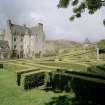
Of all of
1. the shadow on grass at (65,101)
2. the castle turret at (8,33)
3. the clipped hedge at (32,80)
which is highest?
the castle turret at (8,33)

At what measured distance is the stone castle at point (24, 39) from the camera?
67.3 metres

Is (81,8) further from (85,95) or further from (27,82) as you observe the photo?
(27,82)

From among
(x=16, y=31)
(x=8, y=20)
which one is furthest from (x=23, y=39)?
(x=8, y=20)

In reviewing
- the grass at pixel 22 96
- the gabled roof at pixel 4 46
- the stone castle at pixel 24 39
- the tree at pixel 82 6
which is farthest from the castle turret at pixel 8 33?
the tree at pixel 82 6

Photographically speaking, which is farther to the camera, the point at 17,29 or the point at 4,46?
the point at 17,29

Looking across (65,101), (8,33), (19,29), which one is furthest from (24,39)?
(65,101)

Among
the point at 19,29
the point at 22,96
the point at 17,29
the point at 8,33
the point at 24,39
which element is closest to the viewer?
the point at 22,96

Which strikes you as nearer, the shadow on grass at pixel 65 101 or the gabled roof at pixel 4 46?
the shadow on grass at pixel 65 101

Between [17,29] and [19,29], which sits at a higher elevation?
[19,29]

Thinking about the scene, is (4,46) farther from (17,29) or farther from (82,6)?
(82,6)

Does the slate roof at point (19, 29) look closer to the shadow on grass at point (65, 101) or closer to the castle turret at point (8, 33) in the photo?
the castle turret at point (8, 33)

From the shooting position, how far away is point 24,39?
7206 centimetres

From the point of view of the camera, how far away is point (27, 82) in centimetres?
1309

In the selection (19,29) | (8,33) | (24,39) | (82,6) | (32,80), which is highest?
(19,29)
